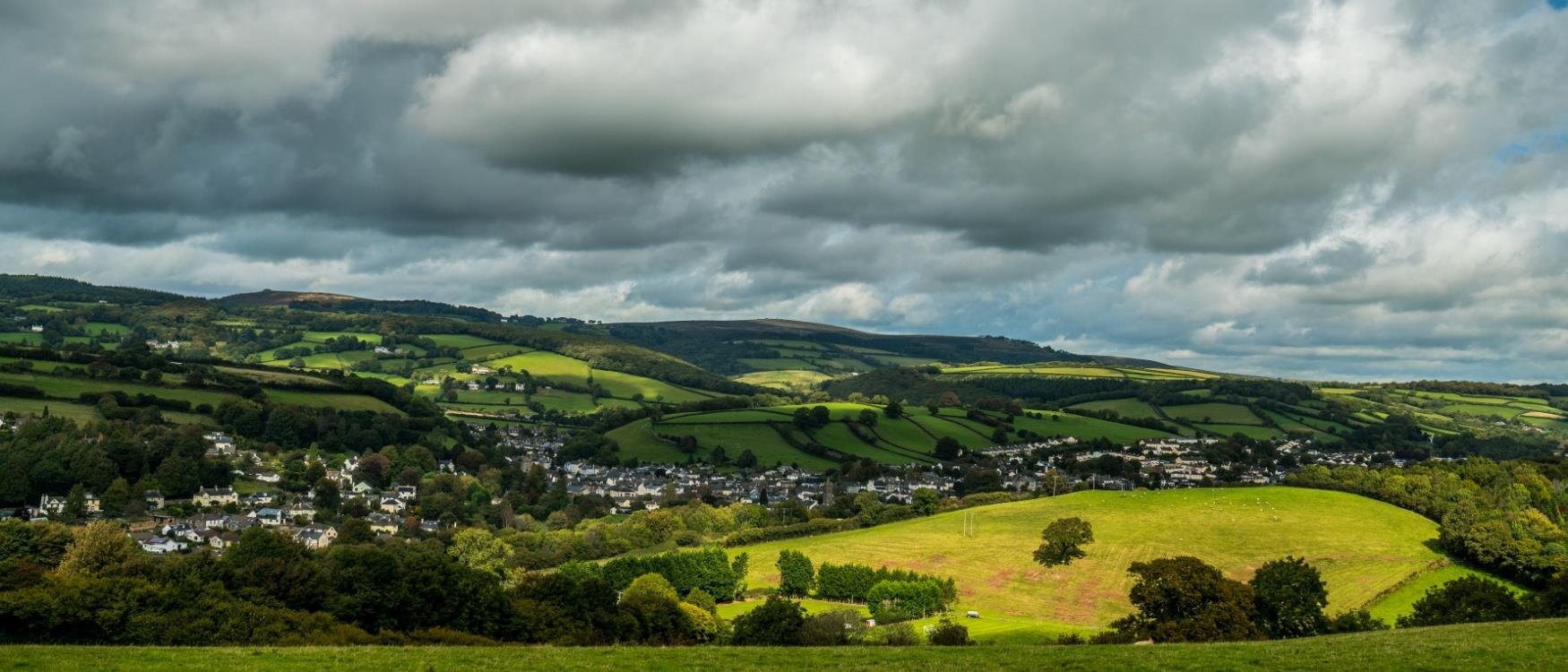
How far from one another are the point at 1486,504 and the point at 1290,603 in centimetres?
8204

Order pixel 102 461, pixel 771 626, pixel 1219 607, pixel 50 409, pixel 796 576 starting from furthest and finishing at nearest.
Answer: pixel 50 409, pixel 102 461, pixel 796 576, pixel 771 626, pixel 1219 607

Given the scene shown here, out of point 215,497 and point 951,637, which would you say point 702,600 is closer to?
point 951,637

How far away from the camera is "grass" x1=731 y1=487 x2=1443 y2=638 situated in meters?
83.9

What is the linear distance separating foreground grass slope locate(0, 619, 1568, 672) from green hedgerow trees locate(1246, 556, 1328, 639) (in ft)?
76.1

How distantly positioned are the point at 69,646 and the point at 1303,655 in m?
37.5

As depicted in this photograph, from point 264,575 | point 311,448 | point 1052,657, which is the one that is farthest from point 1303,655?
point 311,448

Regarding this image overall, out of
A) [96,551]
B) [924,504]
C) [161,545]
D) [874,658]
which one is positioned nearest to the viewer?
[874,658]

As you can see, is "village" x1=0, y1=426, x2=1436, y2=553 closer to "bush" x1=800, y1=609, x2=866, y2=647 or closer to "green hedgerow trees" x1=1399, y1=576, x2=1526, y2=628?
"bush" x1=800, y1=609, x2=866, y2=647

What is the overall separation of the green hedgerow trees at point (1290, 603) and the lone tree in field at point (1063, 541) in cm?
3609

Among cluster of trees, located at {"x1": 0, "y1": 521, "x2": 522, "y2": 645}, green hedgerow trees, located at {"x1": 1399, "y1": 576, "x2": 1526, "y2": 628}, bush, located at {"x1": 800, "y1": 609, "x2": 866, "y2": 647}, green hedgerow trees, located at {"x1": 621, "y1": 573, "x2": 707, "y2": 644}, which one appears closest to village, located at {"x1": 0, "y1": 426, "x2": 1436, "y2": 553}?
cluster of trees, located at {"x1": 0, "y1": 521, "x2": 522, "y2": 645}

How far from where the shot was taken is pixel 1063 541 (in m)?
97.4

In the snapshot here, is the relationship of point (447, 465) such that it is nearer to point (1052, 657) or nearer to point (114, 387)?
point (114, 387)

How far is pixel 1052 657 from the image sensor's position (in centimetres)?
3038

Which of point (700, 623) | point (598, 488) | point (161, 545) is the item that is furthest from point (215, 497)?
point (700, 623)
